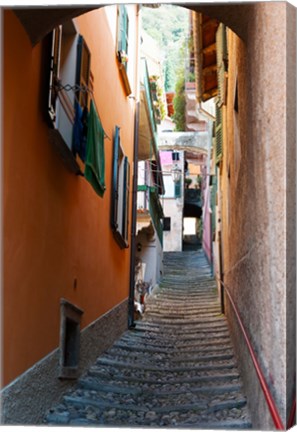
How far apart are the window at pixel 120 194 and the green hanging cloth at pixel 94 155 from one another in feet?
6.55

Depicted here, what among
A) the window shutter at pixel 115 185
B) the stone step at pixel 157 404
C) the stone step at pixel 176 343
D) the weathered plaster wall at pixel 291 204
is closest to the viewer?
the weathered plaster wall at pixel 291 204

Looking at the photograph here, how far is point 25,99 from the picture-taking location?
14.5ft

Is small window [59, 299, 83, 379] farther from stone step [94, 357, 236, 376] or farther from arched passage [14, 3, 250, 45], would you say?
arched passage [14, 3, 250, 45]

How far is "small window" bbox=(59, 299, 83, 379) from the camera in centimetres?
575

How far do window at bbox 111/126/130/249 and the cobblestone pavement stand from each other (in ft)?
5.69

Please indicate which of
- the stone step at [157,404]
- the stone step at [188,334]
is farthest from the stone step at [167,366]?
the stone step at [188,334]

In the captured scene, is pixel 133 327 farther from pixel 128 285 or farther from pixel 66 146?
pixel 66 146

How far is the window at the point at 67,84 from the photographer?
508 cm

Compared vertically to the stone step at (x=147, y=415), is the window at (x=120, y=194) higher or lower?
higher

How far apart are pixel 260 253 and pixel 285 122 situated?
1.44 m

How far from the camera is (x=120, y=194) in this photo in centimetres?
980

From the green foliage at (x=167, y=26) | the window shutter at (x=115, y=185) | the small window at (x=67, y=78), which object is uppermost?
the green foliage at (x=167, y=26)

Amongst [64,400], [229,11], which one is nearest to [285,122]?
[229,11]

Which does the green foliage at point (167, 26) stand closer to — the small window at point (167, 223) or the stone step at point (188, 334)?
the small window at point (167, 223)
